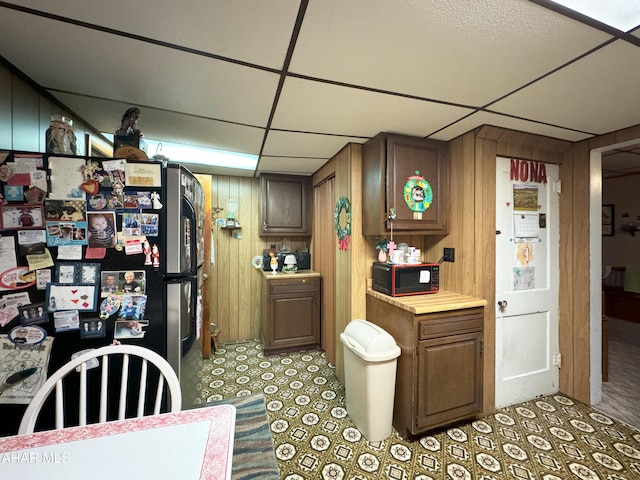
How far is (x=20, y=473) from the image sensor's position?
0.65 meters

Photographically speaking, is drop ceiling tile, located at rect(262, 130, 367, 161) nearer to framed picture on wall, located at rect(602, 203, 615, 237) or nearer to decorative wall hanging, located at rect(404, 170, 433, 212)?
decorative wall hanging, located at rect(404, 170, 433, 212)

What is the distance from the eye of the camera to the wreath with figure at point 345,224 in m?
2.31

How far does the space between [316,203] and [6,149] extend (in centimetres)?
257

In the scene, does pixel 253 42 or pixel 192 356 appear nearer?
pixel 253 42

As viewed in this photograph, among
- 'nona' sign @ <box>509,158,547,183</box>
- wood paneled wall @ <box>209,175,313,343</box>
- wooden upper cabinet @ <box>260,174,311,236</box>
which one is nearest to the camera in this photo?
'nona' sign @ <box>509,158,547,183</box>

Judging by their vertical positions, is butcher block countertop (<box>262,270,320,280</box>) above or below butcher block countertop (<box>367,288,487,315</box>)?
above

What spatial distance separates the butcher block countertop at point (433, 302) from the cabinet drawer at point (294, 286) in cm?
116

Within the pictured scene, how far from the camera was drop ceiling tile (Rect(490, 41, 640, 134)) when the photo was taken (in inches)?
46.3

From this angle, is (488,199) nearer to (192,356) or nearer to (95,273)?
(192,356)

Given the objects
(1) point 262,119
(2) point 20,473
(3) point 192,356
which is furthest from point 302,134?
(2) point 20,473

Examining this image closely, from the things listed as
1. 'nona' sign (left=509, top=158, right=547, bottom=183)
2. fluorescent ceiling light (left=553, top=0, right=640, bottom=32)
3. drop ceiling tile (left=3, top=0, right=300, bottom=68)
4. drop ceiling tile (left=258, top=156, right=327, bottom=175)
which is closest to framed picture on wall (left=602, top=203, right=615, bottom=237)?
'nona' sign (left=509, top=158, right=547, bottom=183)

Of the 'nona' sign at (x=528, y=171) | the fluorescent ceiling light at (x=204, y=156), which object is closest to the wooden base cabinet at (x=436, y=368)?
the 'nona' sign at (x=528, y=171)

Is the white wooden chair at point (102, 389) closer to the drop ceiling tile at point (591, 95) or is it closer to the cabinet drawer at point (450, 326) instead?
the cabinet drawer at point (450, 326)

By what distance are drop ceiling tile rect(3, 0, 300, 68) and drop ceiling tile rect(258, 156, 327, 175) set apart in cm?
157
